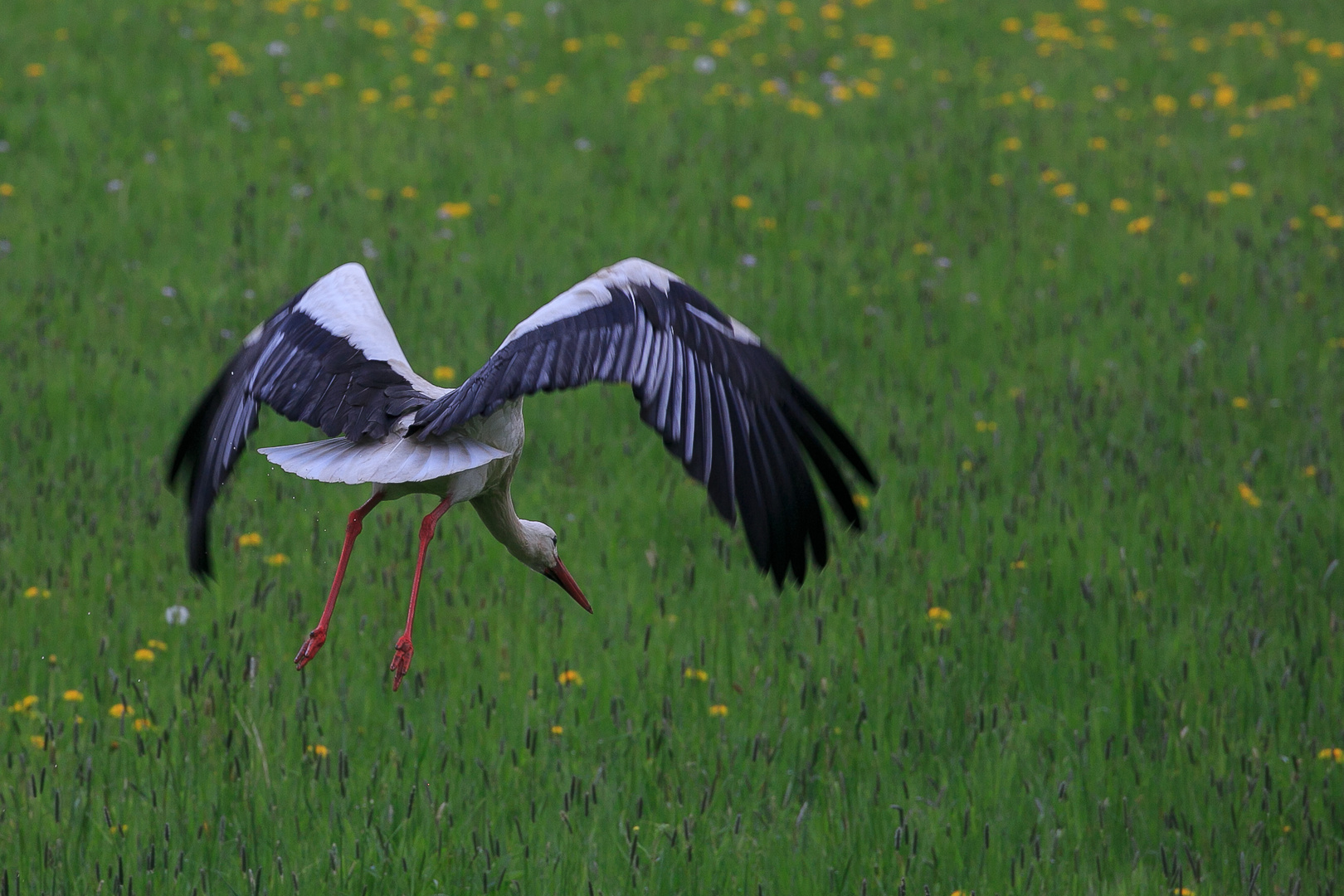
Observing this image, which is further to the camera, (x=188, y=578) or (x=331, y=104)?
(x=331, y=104)

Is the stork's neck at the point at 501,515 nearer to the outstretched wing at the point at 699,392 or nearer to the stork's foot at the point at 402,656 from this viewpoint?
the outstretched wing at the point at 699,392

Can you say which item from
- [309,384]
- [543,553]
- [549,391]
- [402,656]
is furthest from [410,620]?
[309,384]

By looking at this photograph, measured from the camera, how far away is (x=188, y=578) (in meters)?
4.70

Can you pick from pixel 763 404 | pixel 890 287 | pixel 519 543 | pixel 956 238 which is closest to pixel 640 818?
pixel 519 543

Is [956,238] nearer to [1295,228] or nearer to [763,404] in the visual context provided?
[1295,228]

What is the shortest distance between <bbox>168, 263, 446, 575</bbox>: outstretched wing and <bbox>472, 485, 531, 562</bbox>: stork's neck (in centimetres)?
28

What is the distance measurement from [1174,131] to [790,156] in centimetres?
272

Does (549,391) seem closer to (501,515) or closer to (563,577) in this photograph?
(501,515)

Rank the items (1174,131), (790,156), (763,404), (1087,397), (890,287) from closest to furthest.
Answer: (763,404) < (1087,397) < (890,287) < (790,156) < (1174,131)

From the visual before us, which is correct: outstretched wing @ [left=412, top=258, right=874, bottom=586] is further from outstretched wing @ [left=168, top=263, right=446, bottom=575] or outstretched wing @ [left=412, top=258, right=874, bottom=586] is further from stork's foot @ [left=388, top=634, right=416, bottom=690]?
stork's foot @ [left=388, top=634, right=416, bottom=690]

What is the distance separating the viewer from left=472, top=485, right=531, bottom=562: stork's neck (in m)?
3.54

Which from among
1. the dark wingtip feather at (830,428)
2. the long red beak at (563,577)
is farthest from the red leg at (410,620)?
the dark wingtip feather at (830,428)

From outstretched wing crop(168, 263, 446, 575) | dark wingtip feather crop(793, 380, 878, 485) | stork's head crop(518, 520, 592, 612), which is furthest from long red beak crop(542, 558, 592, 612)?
dark wingtip feather crop(793, 380, 878, 485)

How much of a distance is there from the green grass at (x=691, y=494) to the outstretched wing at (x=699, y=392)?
3.04ft
